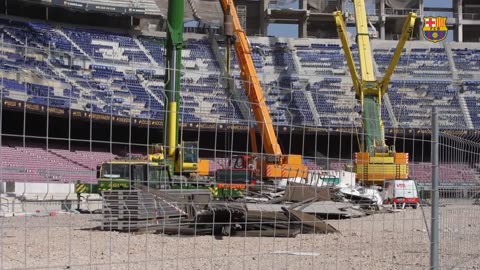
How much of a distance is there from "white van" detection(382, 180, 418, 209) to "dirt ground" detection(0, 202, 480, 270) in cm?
889

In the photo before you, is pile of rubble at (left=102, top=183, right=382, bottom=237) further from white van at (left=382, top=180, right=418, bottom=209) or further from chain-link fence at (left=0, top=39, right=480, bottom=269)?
white van at (left=382, top=180, right=418, bottom=209)

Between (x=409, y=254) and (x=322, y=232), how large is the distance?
3.06 meters

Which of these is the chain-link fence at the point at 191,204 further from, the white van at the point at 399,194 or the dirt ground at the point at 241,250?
the white van at the point at 399,194

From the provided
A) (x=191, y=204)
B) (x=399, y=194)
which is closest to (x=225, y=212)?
(x=191, y=204)

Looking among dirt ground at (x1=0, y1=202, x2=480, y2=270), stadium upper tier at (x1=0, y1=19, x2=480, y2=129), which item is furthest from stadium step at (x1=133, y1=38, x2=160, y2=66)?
dirt ground at (x1=0, y1=202, x2=480, y2=270)

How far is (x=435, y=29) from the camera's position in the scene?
190 feet

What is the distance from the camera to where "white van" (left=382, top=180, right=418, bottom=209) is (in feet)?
79.8

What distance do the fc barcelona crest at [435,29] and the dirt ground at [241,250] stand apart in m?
43.9

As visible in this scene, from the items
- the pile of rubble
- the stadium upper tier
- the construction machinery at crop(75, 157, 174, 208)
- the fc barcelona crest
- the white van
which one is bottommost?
the white van

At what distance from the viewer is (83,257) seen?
11203mm

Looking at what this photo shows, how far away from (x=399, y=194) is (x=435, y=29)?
33423 millimetres

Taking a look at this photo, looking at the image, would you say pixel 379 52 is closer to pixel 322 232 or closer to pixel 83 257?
pixel 322 232

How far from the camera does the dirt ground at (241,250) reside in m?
10.5

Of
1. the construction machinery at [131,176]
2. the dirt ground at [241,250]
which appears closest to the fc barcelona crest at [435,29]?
the dirt ground at [241,250]
